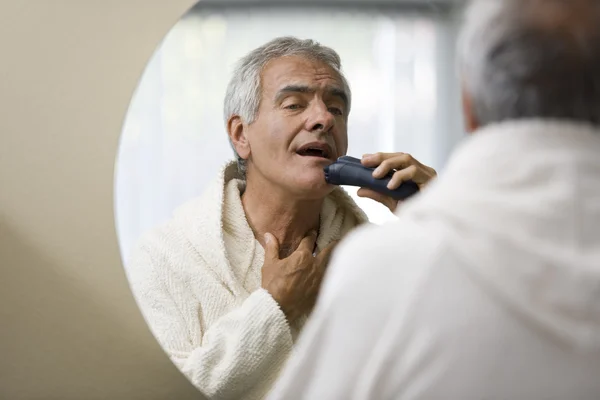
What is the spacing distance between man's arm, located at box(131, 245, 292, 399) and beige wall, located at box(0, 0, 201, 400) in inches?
1.6

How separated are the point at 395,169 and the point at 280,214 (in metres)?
0.15

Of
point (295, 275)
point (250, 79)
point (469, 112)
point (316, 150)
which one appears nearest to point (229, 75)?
point (250, 79)

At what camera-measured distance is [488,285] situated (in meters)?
0.45

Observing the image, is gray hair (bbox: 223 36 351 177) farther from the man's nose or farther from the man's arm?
the man's arm

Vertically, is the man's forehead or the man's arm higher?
the man's forehead

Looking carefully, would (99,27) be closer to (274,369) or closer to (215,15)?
(215,15)

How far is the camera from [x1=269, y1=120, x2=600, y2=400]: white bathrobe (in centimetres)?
45

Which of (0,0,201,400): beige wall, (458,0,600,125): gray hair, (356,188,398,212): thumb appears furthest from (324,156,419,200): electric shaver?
(458,0,600,125): gray hair

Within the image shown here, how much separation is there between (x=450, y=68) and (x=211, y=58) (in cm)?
29

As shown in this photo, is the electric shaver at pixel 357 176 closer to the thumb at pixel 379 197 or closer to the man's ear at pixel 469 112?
the thumb at pixel 379 197

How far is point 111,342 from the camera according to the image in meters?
0.95

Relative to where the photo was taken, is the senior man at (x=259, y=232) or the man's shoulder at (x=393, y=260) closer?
the man's shoulder at (x=393, y=260)

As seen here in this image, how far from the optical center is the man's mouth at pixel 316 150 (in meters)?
0.90

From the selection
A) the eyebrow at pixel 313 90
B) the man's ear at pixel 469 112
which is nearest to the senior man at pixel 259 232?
the eyebrow at pixel 313 90
